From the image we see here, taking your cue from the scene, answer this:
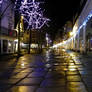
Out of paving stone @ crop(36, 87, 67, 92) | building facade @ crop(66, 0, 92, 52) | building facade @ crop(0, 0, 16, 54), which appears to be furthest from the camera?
building facade @ crop(0, 0, 16, 54)

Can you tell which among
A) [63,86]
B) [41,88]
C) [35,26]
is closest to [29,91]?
[41,88]

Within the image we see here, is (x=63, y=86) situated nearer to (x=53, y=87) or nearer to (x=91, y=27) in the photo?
(x=53, y=87)

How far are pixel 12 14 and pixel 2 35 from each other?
734 cm

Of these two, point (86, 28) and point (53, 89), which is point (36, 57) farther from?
point (53, 89)

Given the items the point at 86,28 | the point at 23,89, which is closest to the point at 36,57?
the point at 86,28

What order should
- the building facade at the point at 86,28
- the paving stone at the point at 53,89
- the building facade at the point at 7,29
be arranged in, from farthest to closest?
the building facade at the point at 7,29 < the building facade at the point at 86,28 < the paving stone at the point at 53,89

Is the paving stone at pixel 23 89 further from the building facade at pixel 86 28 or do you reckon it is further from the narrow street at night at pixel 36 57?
the building facade at pixel 86 28

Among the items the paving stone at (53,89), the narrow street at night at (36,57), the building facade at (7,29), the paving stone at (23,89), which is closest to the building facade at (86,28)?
the narrow street at night at (36,57)

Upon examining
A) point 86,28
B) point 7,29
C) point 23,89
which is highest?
point 7,29

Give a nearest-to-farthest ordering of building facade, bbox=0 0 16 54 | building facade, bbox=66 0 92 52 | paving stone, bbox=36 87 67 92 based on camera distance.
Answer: paving stone, bbox=36 87 67 92
building facade, bbox=66 0 92 52
building facade, bbox=0 0 16 54

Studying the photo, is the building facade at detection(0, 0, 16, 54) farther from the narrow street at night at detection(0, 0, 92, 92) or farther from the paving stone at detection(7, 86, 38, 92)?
the paving stone at detection(7, 86, 38, 92)

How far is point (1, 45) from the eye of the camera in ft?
104

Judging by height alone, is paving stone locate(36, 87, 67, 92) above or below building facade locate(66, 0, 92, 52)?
below

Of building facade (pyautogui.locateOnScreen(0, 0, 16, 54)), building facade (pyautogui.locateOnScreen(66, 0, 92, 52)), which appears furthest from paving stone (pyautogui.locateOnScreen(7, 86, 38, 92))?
building facade (pyautogui.locateOnScreen(0, 0, 16, 54))
